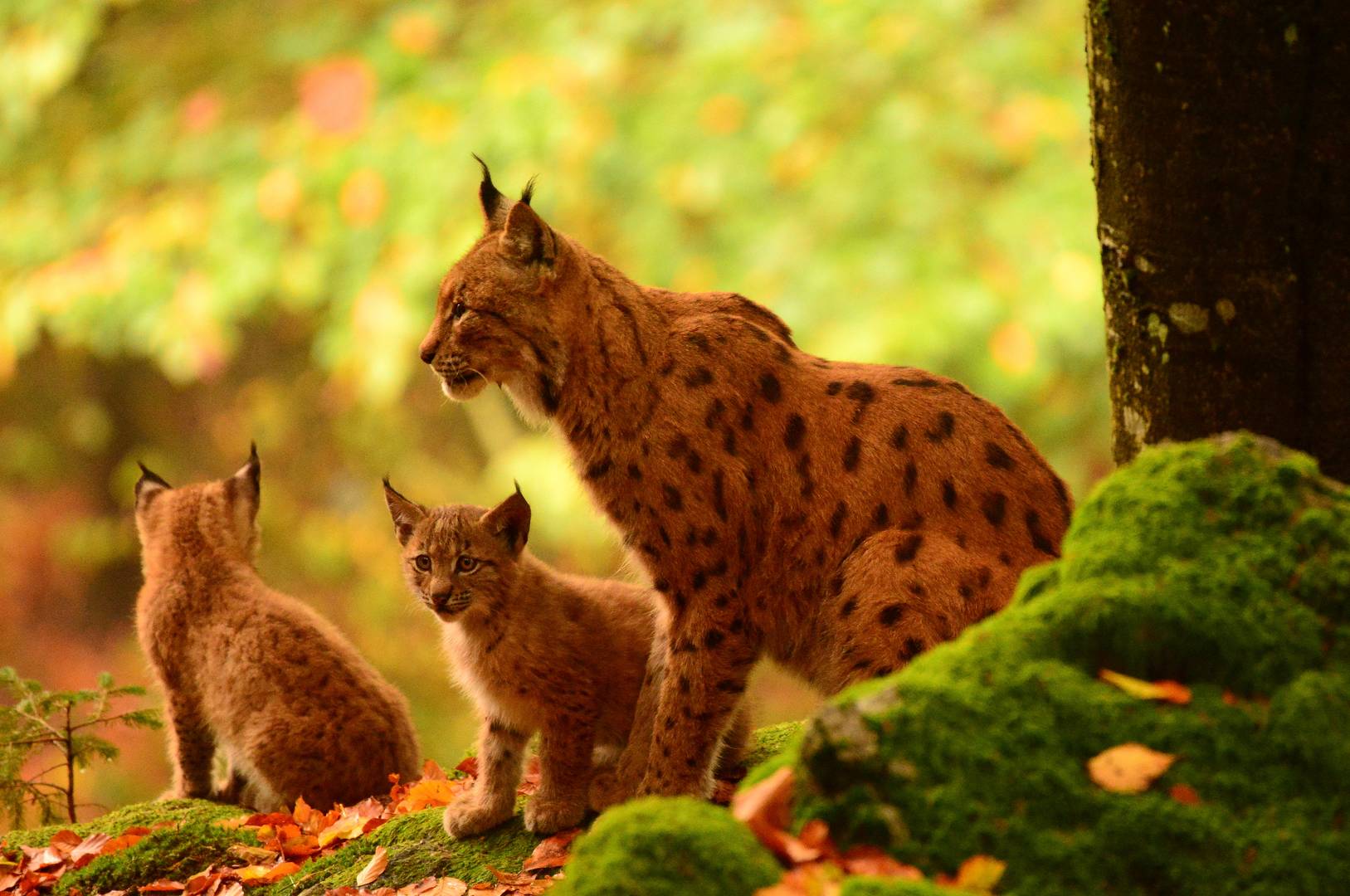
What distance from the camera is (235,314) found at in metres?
11.8

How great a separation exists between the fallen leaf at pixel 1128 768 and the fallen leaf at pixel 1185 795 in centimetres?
4

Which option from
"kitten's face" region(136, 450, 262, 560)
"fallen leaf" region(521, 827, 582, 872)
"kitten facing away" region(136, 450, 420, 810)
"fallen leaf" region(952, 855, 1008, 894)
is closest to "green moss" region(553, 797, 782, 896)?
"fallen leaf" region(952, 855, 1008, 894)

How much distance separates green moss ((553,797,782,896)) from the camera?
288 centimetres

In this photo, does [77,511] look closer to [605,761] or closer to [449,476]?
[449,476]

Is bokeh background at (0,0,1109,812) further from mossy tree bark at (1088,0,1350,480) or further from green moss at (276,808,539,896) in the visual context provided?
mossy tree bark at (1088,0,1350,480)

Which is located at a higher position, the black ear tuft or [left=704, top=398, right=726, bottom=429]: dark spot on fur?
the black ear tuft

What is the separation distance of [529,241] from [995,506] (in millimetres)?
1766

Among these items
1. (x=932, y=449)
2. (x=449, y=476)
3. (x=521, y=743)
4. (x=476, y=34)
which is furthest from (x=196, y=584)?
(x=449, y=476)

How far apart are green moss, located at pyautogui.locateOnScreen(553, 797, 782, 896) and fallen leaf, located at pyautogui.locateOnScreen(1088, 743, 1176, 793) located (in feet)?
2.12

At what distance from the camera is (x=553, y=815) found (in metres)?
5.05

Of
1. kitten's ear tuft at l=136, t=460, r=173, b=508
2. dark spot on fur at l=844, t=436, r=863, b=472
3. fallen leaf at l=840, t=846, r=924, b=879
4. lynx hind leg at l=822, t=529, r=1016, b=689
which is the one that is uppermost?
kitten's ear tuft at l=136, t=460, r=173, b=508

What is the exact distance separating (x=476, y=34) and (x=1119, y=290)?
308 inches

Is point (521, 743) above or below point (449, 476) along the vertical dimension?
below

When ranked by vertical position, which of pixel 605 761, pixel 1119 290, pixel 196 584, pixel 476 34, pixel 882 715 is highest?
pixel 476 34
